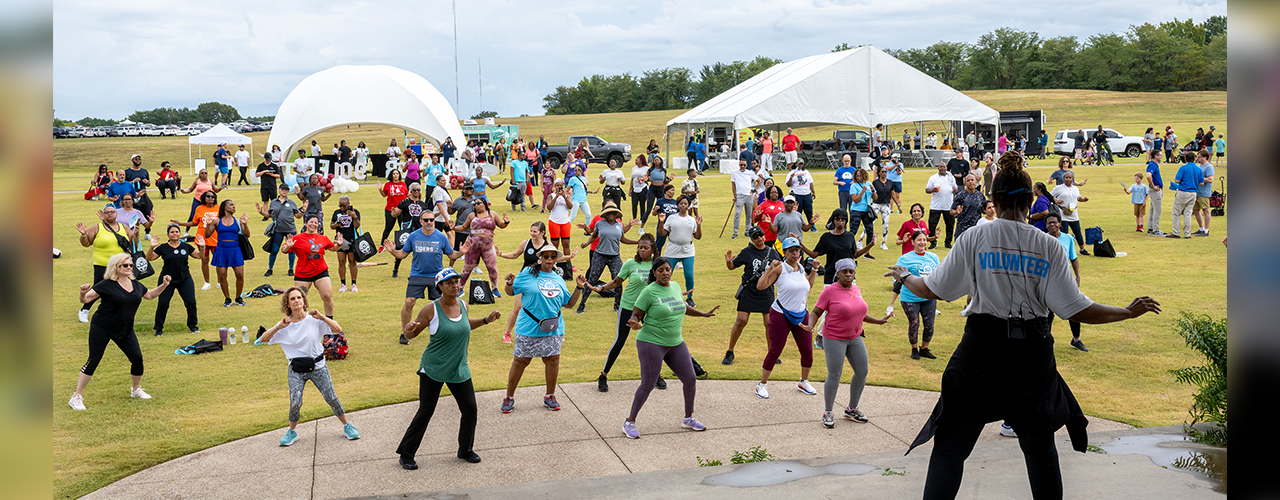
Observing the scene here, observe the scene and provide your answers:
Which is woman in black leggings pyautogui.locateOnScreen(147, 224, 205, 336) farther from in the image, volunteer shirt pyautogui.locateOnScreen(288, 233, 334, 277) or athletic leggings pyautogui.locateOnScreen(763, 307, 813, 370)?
athletic leggings pyautogui.locateOnScreen(763, 307, 813, 370)

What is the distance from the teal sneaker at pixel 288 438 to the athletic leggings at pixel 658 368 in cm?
290

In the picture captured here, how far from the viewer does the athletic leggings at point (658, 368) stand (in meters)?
7.61

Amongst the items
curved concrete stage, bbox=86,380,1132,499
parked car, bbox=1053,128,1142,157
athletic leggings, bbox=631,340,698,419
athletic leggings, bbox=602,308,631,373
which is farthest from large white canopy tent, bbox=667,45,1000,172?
athletic leggings, bbox=631,340,698,419

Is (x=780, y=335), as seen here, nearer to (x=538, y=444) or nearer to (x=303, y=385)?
(x=538, y=444)

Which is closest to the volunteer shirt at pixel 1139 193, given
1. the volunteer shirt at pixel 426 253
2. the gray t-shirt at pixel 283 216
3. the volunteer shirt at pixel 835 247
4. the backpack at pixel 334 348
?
the volunteer shirt at pixel 835 247

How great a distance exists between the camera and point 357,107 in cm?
3881

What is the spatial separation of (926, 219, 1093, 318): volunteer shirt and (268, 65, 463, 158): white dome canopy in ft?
120

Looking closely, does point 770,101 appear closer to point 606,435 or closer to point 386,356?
point 386,356

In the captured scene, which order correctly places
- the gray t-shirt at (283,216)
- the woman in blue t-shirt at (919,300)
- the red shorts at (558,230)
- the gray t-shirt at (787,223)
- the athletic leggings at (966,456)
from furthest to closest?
the gray t-shirt at (283,216) → the red shorts at (558,230) → the gray t-shirt at (787,223) → the woman in blue t-shirt at (919,300) → the athletic leggings at (966,456)

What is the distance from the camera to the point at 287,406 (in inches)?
348

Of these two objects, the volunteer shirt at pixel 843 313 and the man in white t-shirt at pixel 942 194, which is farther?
the man in white t-shirt at pixel 942 194

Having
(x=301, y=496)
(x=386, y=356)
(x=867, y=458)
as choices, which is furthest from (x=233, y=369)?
(x=867, y=458)

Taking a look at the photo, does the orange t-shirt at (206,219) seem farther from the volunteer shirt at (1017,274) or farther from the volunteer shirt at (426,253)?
the volunteer shirt at (1017,274)
